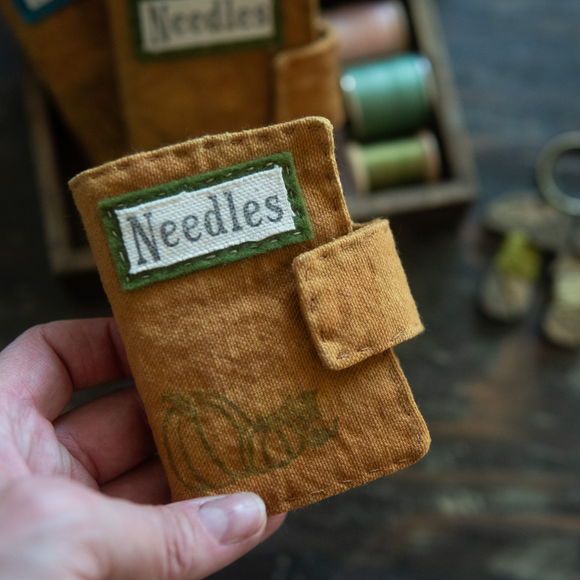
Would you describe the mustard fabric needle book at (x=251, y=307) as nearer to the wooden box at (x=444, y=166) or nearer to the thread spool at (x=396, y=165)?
the wooden box at (x=444, y=166)

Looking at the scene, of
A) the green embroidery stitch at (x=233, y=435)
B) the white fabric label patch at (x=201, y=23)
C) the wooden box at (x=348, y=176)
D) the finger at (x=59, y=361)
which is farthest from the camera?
the wooden box at (x=348, y=176)

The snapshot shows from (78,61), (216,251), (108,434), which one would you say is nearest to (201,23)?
(78,61)

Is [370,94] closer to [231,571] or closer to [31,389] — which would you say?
[31,389]

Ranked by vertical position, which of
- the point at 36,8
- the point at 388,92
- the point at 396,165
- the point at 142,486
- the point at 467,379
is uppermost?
the point at 36,8

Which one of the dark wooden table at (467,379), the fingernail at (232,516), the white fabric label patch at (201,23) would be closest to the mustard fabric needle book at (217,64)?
the white fabric label patch at (201,23)

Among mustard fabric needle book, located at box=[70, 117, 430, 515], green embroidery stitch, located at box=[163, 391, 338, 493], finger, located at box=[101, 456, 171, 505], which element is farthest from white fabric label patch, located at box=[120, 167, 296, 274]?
finger, located at box=[101, 456, 171, 505]

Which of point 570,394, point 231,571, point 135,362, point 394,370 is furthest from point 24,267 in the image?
point 570,394

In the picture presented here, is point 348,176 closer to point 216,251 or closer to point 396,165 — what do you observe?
point 396,165
